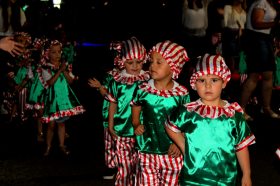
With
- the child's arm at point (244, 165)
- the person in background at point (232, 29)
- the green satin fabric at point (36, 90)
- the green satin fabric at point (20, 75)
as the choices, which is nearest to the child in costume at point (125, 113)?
the child's arm at point (244, 165)

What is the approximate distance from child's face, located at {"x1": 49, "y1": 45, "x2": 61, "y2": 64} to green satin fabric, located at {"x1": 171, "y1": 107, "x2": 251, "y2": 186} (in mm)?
4064

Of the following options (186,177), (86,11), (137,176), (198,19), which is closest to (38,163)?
(137,176)

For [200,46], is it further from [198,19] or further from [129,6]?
[129,6]

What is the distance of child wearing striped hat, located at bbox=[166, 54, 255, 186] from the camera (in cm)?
429

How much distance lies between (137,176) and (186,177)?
140cm

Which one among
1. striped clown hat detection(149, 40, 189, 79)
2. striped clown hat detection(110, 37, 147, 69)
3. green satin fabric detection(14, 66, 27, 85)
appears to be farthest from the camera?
green satin fabric detection(14, 66, 27, 85)

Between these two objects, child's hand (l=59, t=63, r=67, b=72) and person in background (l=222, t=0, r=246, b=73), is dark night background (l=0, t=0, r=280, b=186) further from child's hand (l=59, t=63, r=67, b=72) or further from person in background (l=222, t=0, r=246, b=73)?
child's hand (l=59, t=63, r=67, b=72)

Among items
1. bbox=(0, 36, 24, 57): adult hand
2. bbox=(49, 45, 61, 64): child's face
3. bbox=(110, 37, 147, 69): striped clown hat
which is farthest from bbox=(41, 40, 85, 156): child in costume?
bbox=(0, 36, 24, 57): adult hand

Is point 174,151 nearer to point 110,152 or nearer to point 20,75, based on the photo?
point 110,152

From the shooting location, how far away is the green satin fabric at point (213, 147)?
429cm

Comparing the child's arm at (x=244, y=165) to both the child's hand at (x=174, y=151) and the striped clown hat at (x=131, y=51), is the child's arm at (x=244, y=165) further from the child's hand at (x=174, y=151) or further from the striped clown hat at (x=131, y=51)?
the striped clown hat at (x=131, y=51)

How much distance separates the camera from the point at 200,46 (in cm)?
1269

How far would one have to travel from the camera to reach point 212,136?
14.1 ft

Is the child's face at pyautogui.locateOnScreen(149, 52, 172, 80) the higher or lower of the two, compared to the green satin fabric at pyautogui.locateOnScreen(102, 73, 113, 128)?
higher
